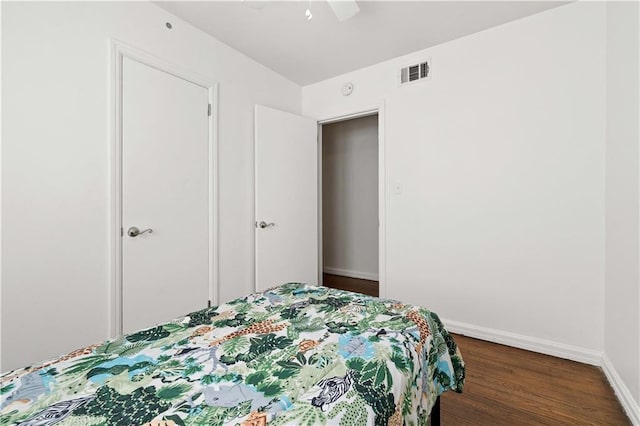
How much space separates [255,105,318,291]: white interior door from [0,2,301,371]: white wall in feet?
3.79

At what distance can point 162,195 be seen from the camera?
2.20 meters

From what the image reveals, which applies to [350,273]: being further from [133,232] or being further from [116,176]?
[116,176]

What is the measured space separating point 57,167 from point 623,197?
326 cm

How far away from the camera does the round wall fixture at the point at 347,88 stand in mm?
3195

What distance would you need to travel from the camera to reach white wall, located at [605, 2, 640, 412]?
158 centimetres

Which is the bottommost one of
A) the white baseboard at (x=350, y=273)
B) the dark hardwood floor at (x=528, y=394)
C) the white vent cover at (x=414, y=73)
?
the dark hardwood floor at (x=528, y=394)

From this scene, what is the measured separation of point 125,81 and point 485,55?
2736mm

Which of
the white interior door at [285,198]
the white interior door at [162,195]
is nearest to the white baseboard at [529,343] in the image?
the white interior door at [285,198]

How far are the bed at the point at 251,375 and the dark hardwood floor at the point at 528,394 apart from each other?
0.49 m

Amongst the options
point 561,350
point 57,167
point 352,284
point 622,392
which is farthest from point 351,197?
point 57,167

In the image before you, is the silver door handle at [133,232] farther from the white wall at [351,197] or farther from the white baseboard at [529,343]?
the white wall at [351,197]

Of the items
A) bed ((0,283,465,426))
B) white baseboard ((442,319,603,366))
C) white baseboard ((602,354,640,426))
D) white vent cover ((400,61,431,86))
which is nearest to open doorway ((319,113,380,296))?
white vent cover ((400,61,431,86))

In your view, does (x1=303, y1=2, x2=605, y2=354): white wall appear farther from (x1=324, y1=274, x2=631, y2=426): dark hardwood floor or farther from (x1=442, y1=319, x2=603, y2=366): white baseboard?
(x1=324, y1=274, x2=631, y2=426): dark hardwood floor

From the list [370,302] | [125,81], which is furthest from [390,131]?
[125,81]
